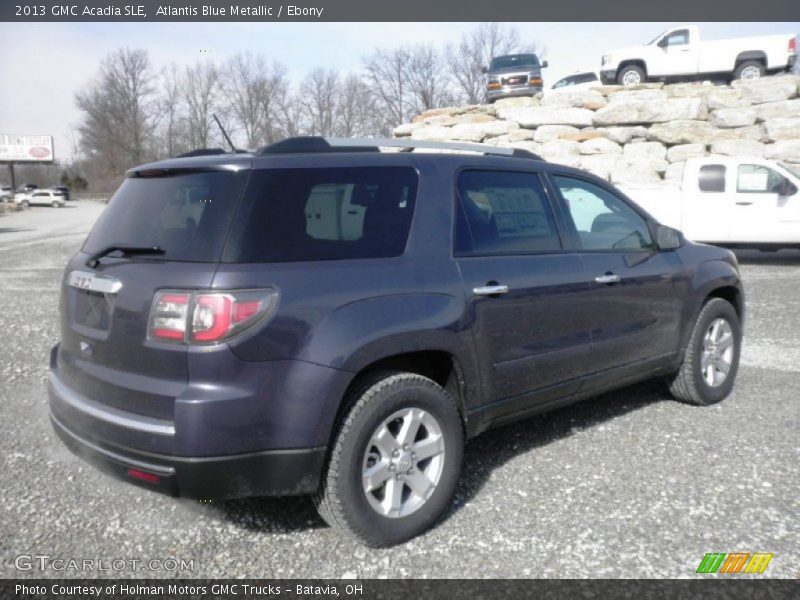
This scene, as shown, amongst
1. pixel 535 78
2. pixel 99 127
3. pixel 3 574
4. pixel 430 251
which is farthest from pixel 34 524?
pixel 99 127

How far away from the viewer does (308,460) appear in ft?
8.96

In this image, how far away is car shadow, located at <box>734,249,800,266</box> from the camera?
43.4ft

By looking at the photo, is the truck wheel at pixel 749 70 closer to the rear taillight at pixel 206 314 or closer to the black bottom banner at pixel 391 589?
the black bottom banner at pixel 391 589

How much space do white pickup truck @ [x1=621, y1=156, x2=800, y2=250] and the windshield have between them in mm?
11651

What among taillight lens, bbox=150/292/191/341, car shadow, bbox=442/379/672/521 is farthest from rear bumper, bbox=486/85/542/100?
taillight lens, bbox=150/292/191/341

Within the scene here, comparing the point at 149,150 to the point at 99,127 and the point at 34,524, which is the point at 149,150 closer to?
the point at 99,127

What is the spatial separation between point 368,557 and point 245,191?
1.63 meters

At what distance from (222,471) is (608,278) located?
8.08 ft

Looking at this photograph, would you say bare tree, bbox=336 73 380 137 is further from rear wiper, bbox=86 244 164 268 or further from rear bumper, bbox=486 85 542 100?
rear wiper, bbox=86 244 164 268

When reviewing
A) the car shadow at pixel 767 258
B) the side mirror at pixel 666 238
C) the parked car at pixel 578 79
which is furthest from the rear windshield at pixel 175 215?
the parked car at pixel 578 79

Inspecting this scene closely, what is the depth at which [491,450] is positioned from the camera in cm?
413

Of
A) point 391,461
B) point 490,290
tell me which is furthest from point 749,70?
point 391,461

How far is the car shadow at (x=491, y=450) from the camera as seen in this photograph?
329 cm

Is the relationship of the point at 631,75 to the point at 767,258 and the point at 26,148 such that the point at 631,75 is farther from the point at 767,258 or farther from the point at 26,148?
the point at 26,148
